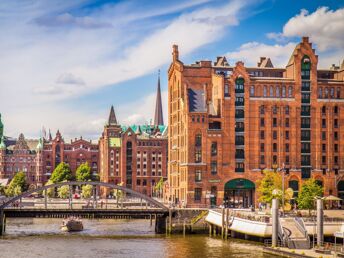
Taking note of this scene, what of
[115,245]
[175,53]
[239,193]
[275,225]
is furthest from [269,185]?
[275,225]

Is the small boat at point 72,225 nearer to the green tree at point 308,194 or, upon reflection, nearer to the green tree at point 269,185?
the green tree at point 269,185

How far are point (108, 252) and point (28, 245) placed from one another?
12.5m

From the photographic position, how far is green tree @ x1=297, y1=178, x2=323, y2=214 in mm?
127500

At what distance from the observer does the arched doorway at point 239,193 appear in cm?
14050

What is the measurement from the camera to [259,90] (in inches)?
5527

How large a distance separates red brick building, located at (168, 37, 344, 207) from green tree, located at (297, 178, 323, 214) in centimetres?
874

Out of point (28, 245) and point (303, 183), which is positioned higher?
point (303, 183)

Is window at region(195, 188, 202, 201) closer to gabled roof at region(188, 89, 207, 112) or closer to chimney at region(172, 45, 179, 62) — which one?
gabled roof at region(188, 89, 207, 112)

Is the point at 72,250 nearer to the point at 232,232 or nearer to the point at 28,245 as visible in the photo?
the point at 28,245

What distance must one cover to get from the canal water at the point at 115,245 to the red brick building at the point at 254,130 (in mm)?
22376

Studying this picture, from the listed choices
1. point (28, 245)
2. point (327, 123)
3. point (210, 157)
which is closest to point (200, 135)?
point (210, 157)

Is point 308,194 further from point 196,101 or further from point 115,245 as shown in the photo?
point 115,245

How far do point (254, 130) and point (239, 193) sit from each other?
38.9 feet

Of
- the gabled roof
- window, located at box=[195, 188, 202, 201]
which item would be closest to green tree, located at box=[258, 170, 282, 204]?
window, located at box=[195, 188, 202, 201]
